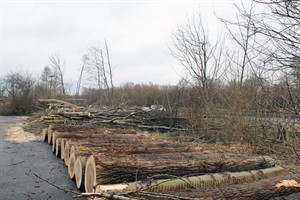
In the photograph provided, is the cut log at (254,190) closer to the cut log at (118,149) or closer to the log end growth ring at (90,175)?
the log end growth ring at (90,175)

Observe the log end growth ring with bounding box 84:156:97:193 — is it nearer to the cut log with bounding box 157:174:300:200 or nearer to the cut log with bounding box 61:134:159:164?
the cut log with bounding box 157:174:300:200

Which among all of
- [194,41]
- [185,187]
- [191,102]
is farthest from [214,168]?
[194,41]

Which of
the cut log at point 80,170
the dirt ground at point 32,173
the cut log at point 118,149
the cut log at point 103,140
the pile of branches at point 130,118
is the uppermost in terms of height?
the pile of branches at point 130,118

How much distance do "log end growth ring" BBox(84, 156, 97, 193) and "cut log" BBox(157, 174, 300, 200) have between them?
4.62 feet

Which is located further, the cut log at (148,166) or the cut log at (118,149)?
the cut log at (118,149)

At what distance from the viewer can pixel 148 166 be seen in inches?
173

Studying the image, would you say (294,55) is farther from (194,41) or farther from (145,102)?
(145,102)

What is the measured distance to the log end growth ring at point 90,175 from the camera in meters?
4.38

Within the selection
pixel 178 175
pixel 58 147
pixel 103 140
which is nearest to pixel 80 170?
pixel 178 175

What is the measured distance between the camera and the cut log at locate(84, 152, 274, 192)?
13.8 feet

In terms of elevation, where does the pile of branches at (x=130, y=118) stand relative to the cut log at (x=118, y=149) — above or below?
above

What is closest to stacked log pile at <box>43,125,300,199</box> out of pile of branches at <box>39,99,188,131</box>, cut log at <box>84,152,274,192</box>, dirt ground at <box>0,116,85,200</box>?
cut log at <box>84,152,274,192</box>

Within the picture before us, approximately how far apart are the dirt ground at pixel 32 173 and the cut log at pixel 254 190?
165cm

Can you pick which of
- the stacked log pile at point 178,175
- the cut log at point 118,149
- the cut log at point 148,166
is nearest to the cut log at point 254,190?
the stacked log pile at point 178,175
